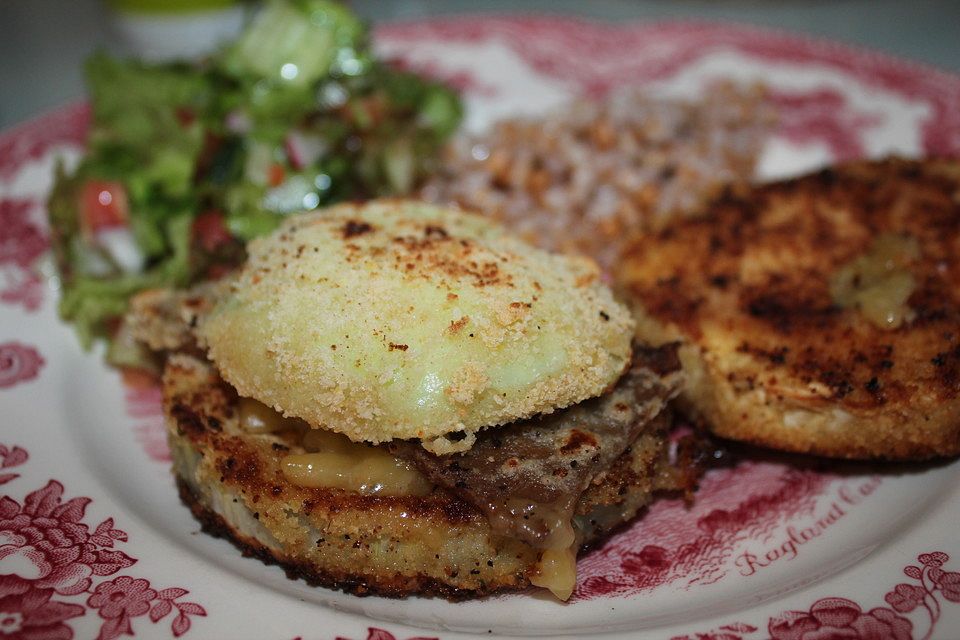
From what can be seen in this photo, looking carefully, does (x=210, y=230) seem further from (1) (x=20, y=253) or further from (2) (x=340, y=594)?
(2) (x=340, y=594)

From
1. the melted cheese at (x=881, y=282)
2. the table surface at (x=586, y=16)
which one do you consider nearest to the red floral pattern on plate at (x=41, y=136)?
the table surface at (x=586, y=16)

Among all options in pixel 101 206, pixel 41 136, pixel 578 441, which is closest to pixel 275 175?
pixel 101 206

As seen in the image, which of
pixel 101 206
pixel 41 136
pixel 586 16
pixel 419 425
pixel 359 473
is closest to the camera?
pixel 419 425

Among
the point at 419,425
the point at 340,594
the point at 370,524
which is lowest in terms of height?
the point at 340,594

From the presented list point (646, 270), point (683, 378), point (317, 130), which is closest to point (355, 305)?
point (683, 378)

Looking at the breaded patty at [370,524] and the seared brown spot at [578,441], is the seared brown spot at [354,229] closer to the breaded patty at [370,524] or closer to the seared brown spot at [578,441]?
the breaded patty at [370,524]

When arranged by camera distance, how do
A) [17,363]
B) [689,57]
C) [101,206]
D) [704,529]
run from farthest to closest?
[689,57] < [101,206] < [17,363] < [704,529]

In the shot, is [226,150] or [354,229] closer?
[354,229]
